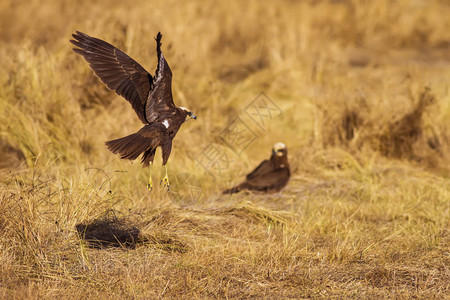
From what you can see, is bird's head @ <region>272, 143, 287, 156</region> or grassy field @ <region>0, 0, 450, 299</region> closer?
grassy field @ <region>0, 0, 450, 299</region>

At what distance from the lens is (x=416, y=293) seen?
153 inches

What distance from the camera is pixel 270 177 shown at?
6.80 meters

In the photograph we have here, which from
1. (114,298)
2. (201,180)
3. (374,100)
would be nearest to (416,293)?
(114,298)

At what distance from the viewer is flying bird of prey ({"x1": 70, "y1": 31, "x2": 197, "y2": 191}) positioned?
4.61 meters

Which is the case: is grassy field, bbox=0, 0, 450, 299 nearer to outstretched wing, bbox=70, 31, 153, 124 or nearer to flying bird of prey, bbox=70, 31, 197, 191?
flying bird of prey, bbox=70, 31, 197, 191

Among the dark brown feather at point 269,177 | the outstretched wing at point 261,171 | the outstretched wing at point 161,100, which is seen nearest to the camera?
the outstretched wing at point 161,100

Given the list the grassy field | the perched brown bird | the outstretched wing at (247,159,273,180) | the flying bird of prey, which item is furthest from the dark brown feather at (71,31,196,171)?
the outstretched wing at (247,159,273,180)

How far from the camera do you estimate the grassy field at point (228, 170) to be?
407cm

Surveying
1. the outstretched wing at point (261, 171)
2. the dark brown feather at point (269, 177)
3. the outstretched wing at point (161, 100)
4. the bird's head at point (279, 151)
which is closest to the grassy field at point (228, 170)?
the dark brown feather at point (269, 177)

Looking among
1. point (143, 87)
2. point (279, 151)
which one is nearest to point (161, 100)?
point (143, 87)

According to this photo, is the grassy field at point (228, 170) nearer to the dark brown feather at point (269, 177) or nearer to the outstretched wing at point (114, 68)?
the dark brown feather at point (269, 177)

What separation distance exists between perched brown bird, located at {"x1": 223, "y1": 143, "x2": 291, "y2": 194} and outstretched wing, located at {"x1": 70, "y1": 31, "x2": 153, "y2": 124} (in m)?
2.24

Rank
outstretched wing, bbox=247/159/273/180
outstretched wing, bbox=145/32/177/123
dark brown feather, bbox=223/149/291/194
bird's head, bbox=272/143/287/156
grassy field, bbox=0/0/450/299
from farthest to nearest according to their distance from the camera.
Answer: bird's head, bbox=272/143/287/156
outstretched wing, bbox=247/159/273/180
dark brown feather, bbox=223/149/291/194
outstretched wing, bbox=145/32/177/123
grassy field, bbox=0/0/450/299

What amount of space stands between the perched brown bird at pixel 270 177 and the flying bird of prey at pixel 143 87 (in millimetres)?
2070
